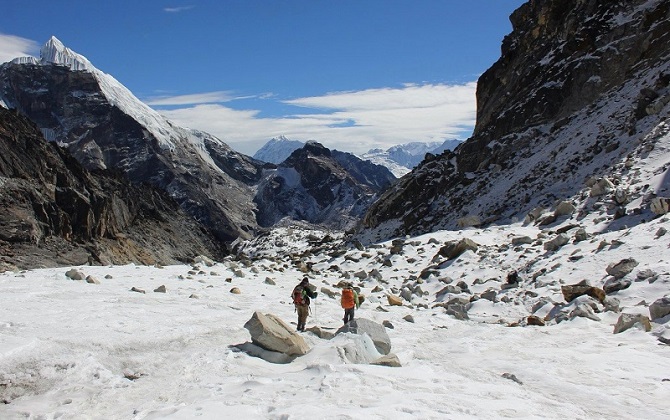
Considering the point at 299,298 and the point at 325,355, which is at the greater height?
the point at 299,298

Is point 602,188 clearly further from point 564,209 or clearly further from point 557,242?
point 557,242

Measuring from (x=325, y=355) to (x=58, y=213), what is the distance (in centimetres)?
6673

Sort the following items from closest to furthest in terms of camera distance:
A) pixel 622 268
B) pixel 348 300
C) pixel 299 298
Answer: pixel 299 298
pixel 348 300
pixel 622 268

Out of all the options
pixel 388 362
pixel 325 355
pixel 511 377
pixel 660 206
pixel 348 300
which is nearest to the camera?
pixel 511 377

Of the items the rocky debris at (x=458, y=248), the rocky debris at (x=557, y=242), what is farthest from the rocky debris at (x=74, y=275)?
the rocky debris at (x=557, y=242)

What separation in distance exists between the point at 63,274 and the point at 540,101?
38.3 metres

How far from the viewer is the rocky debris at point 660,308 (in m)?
11.0

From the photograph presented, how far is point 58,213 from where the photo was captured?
66.1 metres

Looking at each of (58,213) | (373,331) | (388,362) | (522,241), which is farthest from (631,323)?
(58,213)

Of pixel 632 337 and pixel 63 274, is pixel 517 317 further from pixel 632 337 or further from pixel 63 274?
pixel 63 274

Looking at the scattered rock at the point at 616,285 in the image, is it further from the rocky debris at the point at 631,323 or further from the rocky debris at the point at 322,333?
the rocky debris at the point at 322,333

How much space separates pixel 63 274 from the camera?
15453 mm

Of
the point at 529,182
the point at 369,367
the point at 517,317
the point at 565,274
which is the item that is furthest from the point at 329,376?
the point at 529,182

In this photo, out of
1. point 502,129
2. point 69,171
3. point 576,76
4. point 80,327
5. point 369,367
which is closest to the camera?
point 369,367
